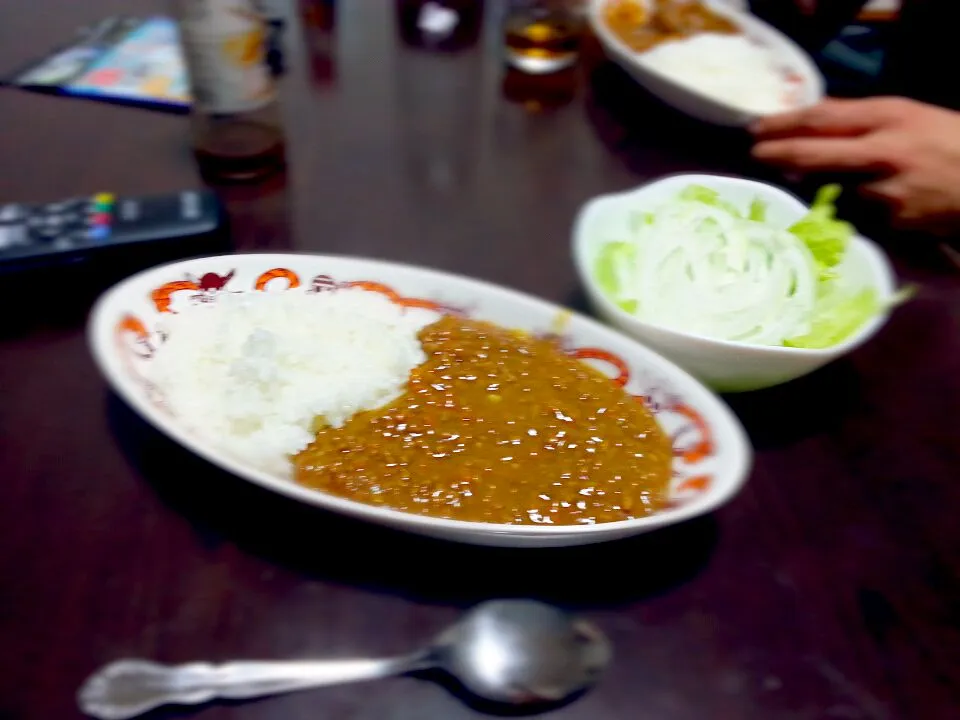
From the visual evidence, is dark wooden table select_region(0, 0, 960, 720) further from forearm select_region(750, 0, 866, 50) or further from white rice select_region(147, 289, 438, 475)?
forearm select_region(750, 0, 866, 50)

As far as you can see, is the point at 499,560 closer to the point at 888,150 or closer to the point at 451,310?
the point at 451,310

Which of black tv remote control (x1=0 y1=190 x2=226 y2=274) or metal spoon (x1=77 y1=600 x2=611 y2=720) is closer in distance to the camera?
metal spoon (x1=77 y1=600 x2=611 y2=720)

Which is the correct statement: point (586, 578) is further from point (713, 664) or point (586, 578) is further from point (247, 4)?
point (247, 4)

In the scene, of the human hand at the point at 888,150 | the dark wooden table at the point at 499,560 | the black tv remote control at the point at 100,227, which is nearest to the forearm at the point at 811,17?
the human hand at the point at 888,150

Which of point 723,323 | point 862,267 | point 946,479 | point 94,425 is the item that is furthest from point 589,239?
point 94,425

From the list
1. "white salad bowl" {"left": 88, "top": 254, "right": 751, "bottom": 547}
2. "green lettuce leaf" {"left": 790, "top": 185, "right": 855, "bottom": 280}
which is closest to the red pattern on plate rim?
"white salad bowl" {"left": 88, "top": 254, "right": 751, "bottom": 547}
